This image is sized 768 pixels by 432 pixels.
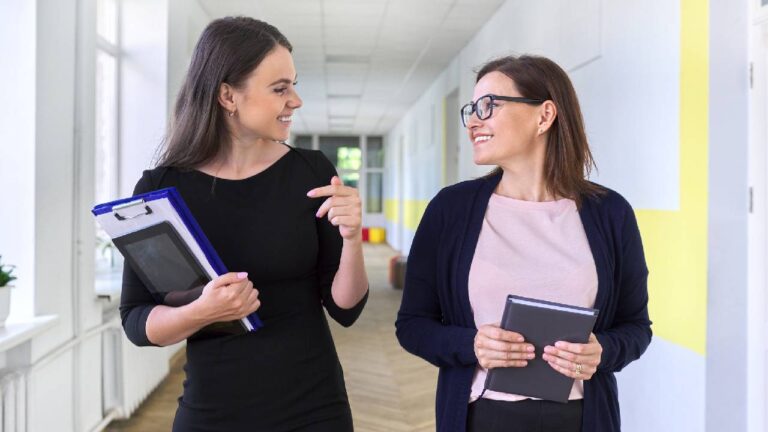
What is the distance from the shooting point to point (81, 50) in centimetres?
356

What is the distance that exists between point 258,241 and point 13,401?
2.01m

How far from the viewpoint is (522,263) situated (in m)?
1.51

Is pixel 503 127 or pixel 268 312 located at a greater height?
pixel 503 127

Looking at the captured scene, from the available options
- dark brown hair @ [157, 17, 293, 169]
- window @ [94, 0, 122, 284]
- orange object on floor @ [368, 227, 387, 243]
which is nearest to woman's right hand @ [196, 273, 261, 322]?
dark brown hair @ [157, 17, 293, 169]

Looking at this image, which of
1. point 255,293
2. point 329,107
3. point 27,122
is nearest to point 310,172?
point 255,293

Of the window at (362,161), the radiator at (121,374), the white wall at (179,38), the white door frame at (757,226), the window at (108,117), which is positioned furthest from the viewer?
the window at (362,161)

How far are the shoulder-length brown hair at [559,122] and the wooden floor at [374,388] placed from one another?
2.95m

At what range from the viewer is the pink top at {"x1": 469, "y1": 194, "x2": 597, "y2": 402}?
149cm

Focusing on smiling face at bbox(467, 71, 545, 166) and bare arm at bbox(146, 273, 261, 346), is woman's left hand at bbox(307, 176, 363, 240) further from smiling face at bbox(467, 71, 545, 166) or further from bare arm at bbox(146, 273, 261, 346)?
smiling face at bbox(467, 71, 545, 166)

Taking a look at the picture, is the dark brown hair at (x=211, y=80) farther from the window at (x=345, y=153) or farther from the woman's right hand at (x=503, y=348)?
the window at (x=345, y=153)

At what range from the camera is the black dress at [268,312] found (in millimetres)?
1336

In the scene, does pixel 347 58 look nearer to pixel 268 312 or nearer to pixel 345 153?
pixel 268 312

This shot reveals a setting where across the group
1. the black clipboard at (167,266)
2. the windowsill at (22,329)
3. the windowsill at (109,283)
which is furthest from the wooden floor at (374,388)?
the black clipboard at (167,266)

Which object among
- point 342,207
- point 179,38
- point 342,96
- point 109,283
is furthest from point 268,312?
point 342,96
